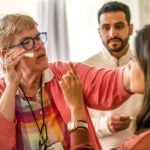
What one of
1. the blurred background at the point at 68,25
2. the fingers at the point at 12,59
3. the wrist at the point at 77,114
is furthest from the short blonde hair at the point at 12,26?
the blurred background at the point at 68,25

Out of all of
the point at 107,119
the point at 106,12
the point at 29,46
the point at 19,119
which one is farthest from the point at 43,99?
the point at 106,12

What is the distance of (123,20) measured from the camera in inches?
97.9

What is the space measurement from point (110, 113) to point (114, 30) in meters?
0.64

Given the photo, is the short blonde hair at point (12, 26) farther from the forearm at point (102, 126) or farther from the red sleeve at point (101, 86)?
the forearm at point (102, 126)

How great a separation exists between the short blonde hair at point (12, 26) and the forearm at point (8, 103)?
222 millimetres

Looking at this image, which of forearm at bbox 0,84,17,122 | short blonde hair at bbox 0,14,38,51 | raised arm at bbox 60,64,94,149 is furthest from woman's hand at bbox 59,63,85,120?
short blonde hair at bbox 0,14,38,51

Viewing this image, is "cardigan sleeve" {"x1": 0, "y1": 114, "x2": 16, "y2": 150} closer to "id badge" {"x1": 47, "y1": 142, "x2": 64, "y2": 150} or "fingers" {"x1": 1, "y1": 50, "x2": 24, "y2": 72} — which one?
"id badge" {"x1": 47, "y1": 142, "x2": 64, "y2": 150}

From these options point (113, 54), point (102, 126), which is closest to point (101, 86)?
point (102, 126)

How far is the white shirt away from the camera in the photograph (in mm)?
2051

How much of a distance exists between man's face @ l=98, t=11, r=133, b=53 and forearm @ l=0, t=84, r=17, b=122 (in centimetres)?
108

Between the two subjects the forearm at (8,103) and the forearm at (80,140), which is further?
the forearm at (8,103)

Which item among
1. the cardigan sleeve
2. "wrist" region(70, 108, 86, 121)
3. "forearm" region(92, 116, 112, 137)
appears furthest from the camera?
"forearm" region(92, 116, 112, 137)

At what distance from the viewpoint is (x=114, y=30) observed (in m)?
2.46

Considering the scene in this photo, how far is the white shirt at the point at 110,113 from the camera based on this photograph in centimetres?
205
